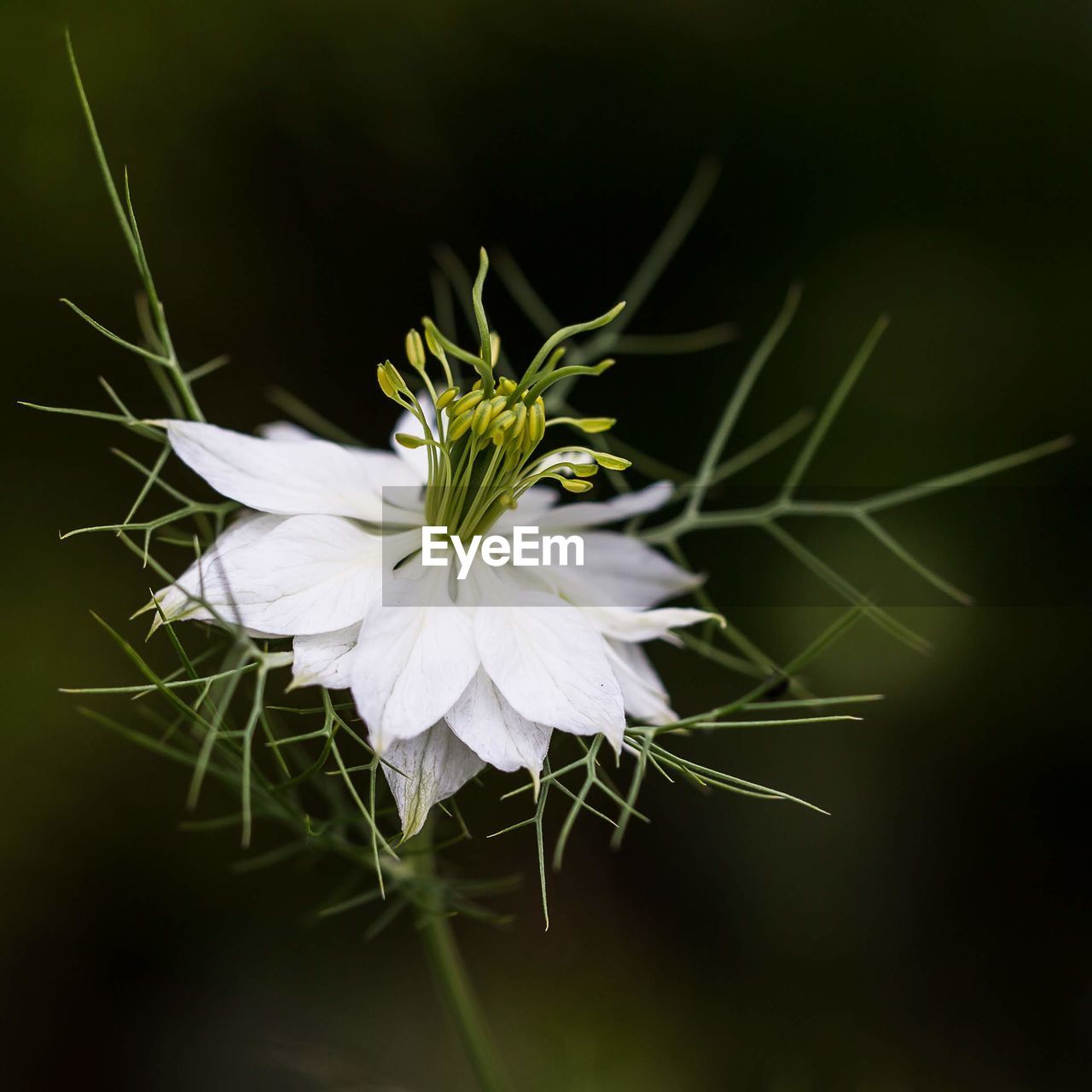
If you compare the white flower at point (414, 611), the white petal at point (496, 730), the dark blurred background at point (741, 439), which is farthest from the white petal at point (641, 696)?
the dark blurred background at point (741, 439)

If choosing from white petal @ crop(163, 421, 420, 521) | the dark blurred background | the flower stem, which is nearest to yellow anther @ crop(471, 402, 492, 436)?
white petal @ crop(163, 421, 420, 521)

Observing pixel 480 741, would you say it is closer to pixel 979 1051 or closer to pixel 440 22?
pixel 440 22

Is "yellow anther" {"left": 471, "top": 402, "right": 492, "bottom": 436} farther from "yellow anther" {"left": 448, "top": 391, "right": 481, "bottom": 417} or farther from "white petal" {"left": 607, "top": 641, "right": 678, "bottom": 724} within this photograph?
"white petal" {"left": 607, "top": 641, "right": 678, "bottom": 724}

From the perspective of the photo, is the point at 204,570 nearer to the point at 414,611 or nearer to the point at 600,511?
the point at 414,611

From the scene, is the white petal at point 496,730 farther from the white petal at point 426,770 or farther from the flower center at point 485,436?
the flower center at point 485,436

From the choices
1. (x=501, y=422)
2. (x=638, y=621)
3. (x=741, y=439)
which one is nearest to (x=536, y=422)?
(x=501, y=422)

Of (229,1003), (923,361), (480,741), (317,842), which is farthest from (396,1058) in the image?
(923,361)
